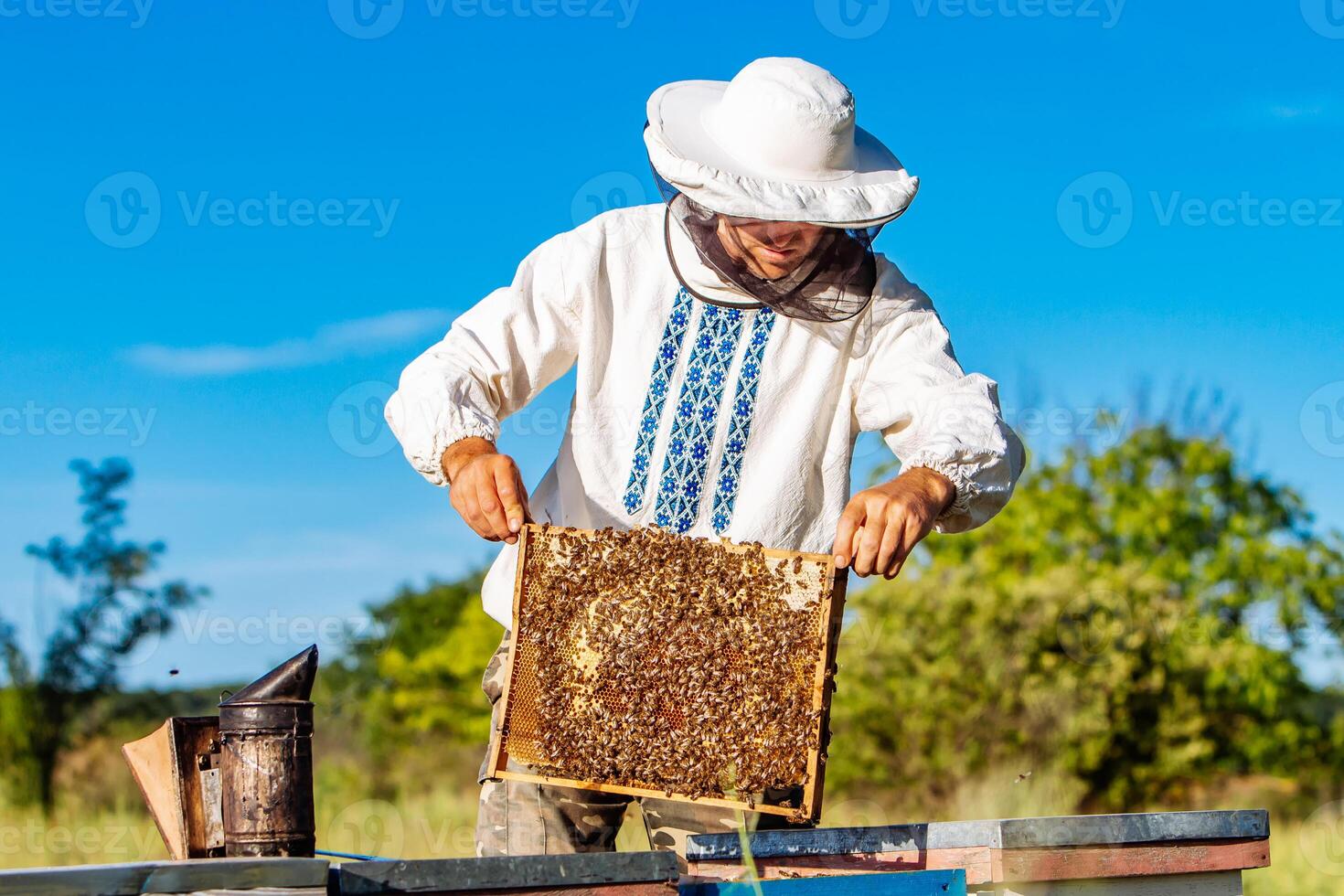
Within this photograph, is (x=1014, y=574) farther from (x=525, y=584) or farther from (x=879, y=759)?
(x=525, y=584)

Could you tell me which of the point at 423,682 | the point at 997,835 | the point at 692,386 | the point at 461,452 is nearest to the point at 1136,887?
the point at 997,835

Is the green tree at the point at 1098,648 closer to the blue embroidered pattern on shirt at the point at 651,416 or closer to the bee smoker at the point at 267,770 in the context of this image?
the blue embroidered pattern on shirt at the point at 651,416

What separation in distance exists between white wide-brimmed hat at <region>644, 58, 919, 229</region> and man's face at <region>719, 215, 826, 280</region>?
0.42 ft

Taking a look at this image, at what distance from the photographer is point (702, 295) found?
4.09 meters

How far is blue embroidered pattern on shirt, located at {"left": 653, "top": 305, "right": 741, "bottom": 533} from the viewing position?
400cm

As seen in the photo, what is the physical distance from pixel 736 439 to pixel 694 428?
13 cm

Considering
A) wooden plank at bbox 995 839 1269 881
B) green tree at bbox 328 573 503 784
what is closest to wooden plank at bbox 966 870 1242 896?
wooden plank at bbox 995 839 1269 881

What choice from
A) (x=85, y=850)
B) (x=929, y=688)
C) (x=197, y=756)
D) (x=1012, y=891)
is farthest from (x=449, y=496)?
(x=929, y=688)

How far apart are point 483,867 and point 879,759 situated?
9.56m

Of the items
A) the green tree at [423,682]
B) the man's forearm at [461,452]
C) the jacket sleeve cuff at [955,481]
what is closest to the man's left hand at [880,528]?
the jacket sleeve cuff at [955,481]

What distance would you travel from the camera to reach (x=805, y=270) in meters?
3.88

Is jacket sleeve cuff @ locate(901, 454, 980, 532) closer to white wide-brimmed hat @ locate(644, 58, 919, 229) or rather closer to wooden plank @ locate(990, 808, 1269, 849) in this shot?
white wide-brimmed hat @ locate(644, 58, 919, 229)

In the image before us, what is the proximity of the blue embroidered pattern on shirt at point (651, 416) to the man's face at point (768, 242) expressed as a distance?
325mm

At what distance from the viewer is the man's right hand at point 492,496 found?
3.53 meters
